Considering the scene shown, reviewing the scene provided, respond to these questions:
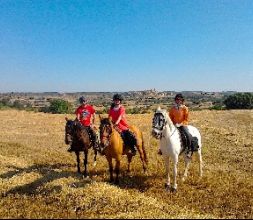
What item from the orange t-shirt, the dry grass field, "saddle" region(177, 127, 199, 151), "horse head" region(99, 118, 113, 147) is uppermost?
the orange t-shirt

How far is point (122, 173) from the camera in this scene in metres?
17.9

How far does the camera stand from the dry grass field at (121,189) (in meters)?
12.2

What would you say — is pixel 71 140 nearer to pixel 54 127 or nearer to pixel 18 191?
pixel 18 191

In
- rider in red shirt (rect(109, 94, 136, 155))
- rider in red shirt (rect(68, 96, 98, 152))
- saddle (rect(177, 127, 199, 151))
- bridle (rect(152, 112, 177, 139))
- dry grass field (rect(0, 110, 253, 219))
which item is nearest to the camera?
dry grass field (rect(0, 110, 253, 219))

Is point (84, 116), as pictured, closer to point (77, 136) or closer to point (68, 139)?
point (77, 136)

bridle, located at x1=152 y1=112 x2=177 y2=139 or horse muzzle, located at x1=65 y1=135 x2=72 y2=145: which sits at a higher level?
bridle, located at x1=152 y1=112 x2=177 y2=139

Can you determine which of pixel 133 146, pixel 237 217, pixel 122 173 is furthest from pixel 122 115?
pixel 237 217

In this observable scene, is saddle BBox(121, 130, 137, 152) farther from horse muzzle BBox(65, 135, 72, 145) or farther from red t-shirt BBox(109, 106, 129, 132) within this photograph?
horse muzzle BBox(65, 135, 72, 145)

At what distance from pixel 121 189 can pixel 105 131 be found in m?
2.13

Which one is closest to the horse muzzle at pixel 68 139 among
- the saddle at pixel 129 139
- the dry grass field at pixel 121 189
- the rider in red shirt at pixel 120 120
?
the dry grass field at pixel 121 189

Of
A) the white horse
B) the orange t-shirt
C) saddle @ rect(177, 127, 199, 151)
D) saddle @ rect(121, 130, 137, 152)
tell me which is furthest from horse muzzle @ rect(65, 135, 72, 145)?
saddle @ rect(177, 127, 199, 151)

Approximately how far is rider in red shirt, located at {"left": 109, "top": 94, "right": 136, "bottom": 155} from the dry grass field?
159cm

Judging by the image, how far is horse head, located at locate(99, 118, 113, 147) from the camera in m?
15.0

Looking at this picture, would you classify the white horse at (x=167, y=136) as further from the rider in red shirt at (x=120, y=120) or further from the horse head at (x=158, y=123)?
the rider in red shirt at (x=120, y=120)
